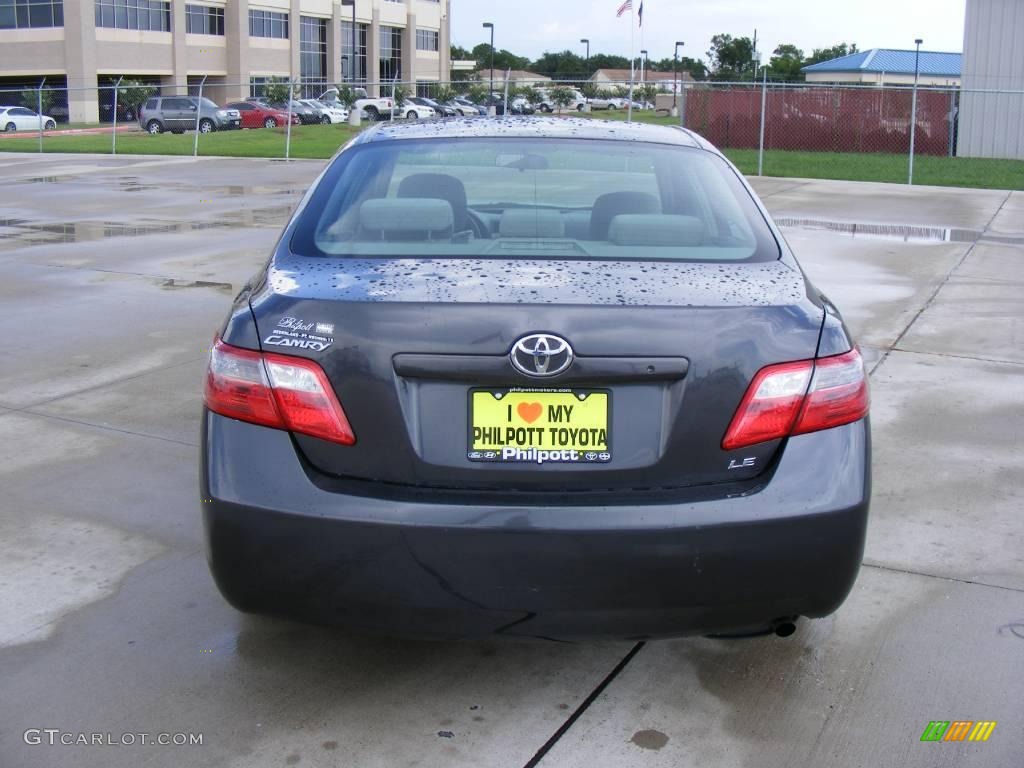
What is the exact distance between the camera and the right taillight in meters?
2.82

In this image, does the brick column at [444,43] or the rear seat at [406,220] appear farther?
the brick column at [444,43]

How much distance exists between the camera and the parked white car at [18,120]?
48.9 m

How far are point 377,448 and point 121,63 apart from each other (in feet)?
222

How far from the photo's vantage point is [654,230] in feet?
11.5

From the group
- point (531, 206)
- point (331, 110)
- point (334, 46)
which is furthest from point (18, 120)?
point (531, 206)

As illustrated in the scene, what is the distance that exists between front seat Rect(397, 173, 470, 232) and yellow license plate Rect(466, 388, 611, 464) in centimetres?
108

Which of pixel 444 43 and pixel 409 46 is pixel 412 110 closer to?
pixel 409 46

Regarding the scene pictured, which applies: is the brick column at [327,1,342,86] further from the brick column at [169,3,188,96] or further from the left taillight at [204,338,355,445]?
the left taillight at [204,338,355,445]

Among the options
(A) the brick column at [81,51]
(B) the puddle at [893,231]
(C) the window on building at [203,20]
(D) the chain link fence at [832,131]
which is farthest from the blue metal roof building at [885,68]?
(B) the puddle at [893,231]

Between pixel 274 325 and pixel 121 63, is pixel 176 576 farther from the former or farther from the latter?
pixel 121 63

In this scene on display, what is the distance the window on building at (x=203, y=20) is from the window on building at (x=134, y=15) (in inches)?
63.6

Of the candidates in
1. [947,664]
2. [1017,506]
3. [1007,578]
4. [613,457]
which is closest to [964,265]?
[1017,506]

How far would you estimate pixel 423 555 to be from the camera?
2.74 metres

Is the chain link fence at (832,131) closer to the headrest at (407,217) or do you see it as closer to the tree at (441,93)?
the tree at (441,93)
